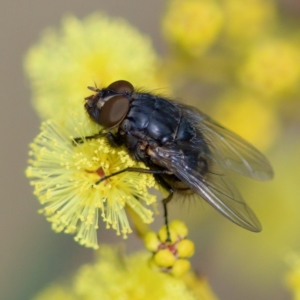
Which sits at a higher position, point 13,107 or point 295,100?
point 13,107

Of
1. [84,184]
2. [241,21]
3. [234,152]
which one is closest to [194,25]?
[241,21]

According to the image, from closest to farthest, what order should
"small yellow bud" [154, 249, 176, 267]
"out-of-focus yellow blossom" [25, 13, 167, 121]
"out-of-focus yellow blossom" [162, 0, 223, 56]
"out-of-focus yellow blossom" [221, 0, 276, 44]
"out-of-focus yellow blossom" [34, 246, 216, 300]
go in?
"small yellow bud" [154, 249, 176, 267], "out-of-focus yellow blossom" [34, 246, 216, 300], "out-of-focus yellow blossom" [25, 13, 167, 121], "out-of-focus yellow blossom" [162, 0, 223, 56], "out-of-focus yellow blossom" [221, 0, 276, 44]

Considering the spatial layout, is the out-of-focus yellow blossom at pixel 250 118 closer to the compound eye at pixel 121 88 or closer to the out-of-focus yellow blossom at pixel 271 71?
the out-of-focus yellow blossom at pixel 271 71

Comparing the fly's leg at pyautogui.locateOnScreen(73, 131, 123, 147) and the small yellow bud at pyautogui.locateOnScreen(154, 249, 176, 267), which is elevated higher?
the fly's leg at pyautogui.locateOnScreen(73, 131, 123, 147)

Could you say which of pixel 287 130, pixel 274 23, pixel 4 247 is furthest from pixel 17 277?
pixel 274 23

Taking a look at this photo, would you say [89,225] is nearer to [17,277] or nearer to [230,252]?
[230,252]

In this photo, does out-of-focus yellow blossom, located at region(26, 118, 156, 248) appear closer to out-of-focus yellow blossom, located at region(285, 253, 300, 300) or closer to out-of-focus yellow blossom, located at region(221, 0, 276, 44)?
out-of-focus yellow blossom, located at region(285, 253, 300, 300)

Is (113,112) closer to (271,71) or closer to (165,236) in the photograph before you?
(165,236)

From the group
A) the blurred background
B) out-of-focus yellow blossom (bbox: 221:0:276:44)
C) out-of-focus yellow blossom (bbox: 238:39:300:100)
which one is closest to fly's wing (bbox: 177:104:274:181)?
the blurred background
